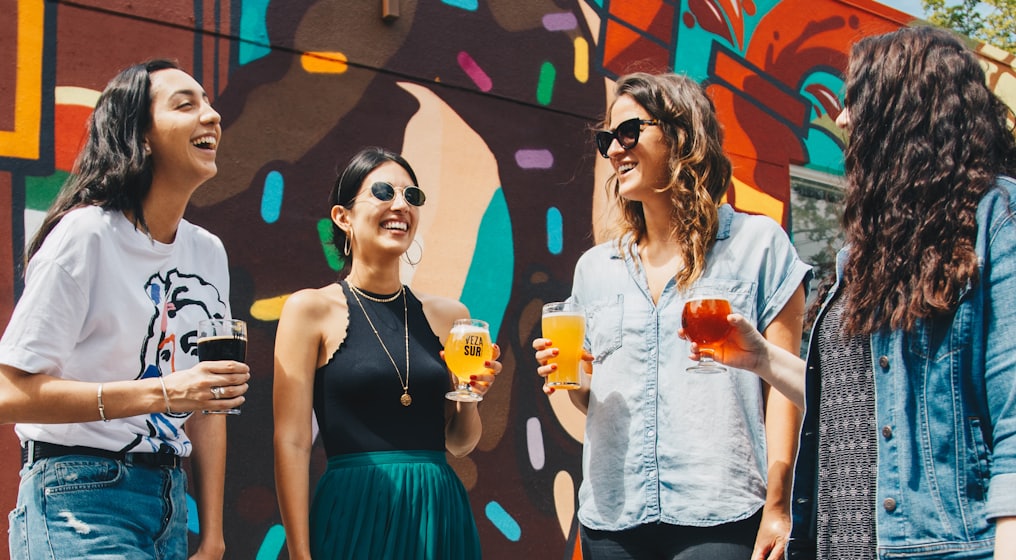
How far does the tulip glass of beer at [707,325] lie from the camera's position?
2.39m

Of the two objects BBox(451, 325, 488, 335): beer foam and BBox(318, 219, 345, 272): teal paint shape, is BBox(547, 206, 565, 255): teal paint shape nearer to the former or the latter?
BBox(318, 219, 345, 272): teal paint shape

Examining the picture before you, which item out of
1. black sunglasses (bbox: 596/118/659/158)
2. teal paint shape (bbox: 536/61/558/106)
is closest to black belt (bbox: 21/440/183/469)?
black sunglasses (bbox: 596/118/659/158)

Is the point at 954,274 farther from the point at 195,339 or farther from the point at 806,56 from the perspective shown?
the point at 806,56


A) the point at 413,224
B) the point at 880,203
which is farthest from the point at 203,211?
the point at 880,203

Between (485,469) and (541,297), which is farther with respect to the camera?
(541,297)

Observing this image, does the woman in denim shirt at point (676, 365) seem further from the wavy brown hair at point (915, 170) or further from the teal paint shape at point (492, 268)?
the teal paint shape at point (492, 268)

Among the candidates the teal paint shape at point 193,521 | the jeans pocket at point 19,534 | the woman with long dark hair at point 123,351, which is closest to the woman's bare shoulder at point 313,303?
the woman with long dark hair at point 123,351

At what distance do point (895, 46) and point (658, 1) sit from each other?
161 inches

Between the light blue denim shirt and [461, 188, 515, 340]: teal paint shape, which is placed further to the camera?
[461, 188, 515, 340]: teal paint shape

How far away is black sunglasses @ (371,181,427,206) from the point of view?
10.8 feet

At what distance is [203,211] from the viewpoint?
14.2 feet

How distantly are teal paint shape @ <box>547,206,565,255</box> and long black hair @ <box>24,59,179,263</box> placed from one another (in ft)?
9.35

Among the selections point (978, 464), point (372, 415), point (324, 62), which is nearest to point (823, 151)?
point (324, 62)

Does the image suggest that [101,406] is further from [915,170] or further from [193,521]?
[915,170]
